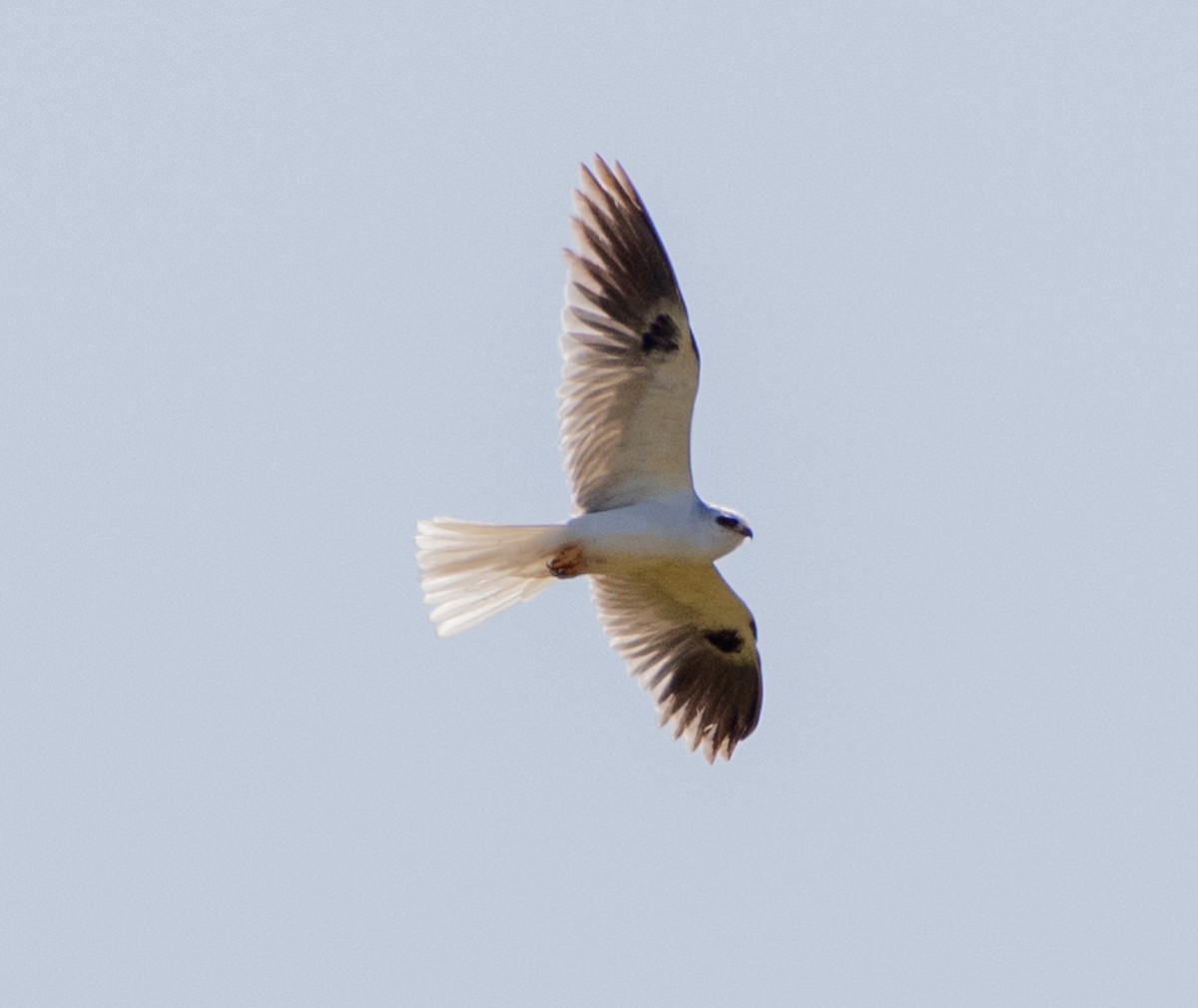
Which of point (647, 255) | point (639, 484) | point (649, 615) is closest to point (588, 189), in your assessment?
point (647, 255)

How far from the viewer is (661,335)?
36.5 feet

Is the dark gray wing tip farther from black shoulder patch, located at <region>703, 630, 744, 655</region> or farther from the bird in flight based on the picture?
black shoulder patch, located at <region>703, 630, 744, 655</region>

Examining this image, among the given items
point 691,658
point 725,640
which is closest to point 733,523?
point 725,640

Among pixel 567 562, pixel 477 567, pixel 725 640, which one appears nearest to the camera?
pixel 567 562

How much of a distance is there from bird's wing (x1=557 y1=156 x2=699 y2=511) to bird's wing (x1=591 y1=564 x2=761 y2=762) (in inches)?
40.9

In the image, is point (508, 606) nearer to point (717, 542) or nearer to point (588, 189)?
point (717, 542)

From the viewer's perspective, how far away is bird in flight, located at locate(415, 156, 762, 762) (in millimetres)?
11078

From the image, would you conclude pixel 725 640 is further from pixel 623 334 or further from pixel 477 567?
pixel 623 334

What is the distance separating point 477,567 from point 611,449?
0.84 m

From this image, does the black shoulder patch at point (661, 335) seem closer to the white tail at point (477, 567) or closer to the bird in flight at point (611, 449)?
the bird in flight at point (611, 449)

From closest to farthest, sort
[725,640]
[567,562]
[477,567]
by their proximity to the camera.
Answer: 1. [567,562]
2. [477,567]
3. [725,640]

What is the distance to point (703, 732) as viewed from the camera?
12.3 metres

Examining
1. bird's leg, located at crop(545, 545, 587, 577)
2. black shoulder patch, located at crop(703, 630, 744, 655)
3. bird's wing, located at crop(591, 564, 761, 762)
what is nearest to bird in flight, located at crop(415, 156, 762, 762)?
bird's leg, located at crop(545, 545, 587, 577)

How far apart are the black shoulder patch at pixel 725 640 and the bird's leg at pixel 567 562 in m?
1.16
